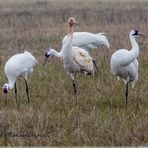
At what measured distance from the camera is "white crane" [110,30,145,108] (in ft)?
26.3

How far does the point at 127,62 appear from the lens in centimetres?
812

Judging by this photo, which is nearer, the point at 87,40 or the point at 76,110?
the point at 76,110

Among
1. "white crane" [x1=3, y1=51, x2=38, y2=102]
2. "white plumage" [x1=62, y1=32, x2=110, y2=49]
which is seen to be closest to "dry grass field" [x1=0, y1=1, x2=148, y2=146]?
"white crane" [x1=3, y1=51, x2=38, y2=102]

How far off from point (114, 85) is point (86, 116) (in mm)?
2291

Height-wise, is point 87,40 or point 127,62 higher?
point 127,62

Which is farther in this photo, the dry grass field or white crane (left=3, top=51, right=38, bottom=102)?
white crane (left=3, top=51, right=38, bottom=102)

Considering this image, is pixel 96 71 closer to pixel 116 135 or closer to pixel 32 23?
pixel 116 135

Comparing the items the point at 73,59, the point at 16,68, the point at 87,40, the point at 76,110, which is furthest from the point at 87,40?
the point at 76,110

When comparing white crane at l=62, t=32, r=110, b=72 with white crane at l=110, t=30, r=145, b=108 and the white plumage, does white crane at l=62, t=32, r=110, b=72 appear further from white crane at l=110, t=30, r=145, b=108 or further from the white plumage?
white crane at l=110, t=30, r=145, b=108

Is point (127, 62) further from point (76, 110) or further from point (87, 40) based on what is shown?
point (87, 40)

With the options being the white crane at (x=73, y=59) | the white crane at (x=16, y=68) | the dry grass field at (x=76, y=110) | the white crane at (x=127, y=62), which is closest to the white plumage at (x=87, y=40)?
the dry grass field at (x=76, y=110)

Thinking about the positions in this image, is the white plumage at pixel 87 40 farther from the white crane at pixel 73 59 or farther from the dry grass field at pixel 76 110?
the white crane at pixel 73 59

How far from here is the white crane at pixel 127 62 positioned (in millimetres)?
8016

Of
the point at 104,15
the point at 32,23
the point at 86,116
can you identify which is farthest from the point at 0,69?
the point at 104,15
